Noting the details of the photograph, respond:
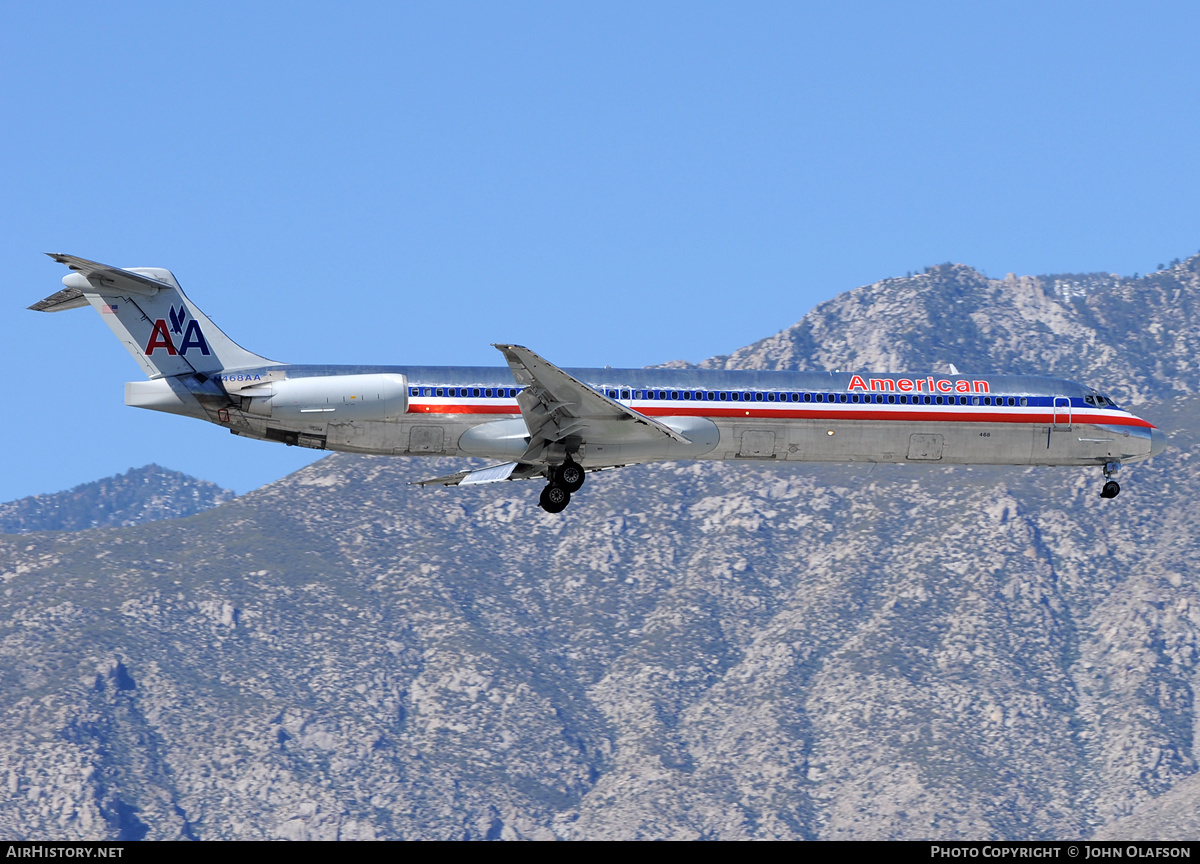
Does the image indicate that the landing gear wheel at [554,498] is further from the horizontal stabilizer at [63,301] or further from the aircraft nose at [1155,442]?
the aircraft nose at [1155,442]

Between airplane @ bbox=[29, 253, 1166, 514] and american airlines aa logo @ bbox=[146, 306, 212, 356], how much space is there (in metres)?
0.04

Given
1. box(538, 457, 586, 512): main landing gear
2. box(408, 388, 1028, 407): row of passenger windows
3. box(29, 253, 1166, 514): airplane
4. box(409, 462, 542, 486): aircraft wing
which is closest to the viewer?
box(29, 253, 1166, 514): airplane

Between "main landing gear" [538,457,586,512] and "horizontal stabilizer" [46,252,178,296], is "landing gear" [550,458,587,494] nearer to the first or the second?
"main landing gear" [538,457,586,512]

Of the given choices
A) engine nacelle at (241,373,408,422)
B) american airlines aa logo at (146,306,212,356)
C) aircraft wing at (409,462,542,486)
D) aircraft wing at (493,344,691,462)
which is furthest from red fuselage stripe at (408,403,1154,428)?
american airlines aa logo at (146,306,212,356)

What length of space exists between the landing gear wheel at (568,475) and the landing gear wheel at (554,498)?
0.16 metres

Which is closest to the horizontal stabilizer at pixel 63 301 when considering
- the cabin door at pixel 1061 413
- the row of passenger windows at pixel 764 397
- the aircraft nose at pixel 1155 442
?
the row of passenger windows at pixel 764 397

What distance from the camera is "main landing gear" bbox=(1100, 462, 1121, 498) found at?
53.0 m

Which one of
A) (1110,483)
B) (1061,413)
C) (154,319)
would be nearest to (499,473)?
(154,319)

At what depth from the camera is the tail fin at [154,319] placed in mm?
48938

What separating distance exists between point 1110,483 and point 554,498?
16511mm

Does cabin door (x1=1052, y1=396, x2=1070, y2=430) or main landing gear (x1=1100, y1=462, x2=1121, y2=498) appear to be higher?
cabin door (x1=1052, y1=396, x2=1070, y2=430)
